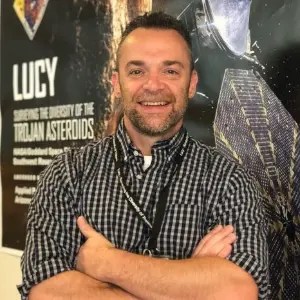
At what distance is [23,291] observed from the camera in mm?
1354

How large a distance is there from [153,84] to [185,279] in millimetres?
515

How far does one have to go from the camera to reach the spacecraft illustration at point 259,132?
152 cm

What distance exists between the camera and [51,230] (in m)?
1.38

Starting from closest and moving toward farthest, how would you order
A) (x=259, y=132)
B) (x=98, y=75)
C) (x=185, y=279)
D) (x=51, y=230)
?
(x=185, y=279)
(x=51, y=230)
(x=259, y=132)
(x=98, y=75)

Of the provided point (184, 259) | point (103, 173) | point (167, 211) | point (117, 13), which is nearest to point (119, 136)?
point (103, 173)

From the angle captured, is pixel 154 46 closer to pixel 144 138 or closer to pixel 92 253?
pixel 144 138

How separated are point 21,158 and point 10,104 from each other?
27cm

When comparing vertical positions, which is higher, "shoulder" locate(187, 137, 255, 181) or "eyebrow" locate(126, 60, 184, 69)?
"eyebrow" locate(126, 60, 184, 69)

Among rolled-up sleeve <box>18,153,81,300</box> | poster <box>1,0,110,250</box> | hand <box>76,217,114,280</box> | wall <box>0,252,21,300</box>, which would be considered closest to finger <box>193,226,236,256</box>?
hand <box>76,217,114,280</box>

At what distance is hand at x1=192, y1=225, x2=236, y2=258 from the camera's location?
131 centimetres

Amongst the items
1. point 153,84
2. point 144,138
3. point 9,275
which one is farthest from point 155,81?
point 9,275

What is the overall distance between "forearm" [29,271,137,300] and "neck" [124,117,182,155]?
394 millimetres

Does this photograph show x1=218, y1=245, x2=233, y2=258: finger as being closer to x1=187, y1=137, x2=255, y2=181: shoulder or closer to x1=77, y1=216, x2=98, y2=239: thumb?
x1=187, y1=137, x2=255, y2=181: shoulder

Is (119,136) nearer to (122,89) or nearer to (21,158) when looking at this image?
(122,89)
